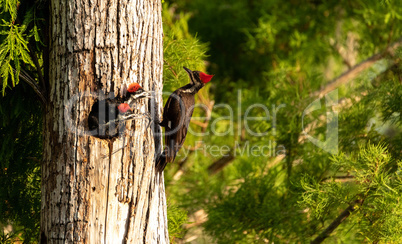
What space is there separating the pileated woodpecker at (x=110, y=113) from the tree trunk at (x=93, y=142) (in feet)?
0.11

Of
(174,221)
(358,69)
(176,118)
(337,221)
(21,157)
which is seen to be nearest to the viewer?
(176,118)

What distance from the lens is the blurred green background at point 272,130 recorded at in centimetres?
273

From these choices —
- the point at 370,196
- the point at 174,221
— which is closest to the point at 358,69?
the point at 370,196

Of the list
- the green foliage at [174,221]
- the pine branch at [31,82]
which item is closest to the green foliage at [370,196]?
the green foliage at [174,221]

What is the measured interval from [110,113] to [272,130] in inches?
79.0

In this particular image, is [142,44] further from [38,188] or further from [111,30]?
[38,188]

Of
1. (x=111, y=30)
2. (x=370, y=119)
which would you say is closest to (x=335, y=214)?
(x=370, y=119)

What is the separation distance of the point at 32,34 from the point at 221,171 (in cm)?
332

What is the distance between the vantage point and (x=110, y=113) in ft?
7.38

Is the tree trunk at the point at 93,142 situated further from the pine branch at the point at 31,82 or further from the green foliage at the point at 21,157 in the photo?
the green foliage at the point at 21,157

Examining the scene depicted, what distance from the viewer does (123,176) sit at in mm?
2254

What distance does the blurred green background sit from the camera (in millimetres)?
2734

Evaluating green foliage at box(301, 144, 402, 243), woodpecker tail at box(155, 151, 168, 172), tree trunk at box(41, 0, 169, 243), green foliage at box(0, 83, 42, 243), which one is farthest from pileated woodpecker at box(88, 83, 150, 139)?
green foliage at box(301, 144, 402, 243)

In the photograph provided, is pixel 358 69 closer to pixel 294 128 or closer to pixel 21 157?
pixel 294 128
